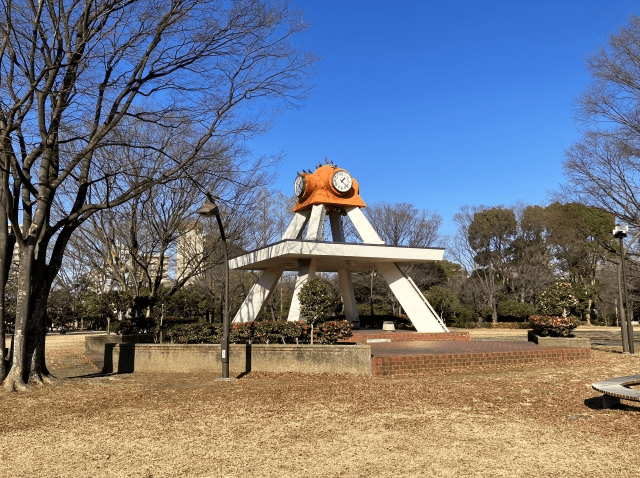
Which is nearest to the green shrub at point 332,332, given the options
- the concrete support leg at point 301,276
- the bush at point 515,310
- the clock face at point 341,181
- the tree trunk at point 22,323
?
the concrete support leg at point 301,276

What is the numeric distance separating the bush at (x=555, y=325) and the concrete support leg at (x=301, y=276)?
8216 millimetres

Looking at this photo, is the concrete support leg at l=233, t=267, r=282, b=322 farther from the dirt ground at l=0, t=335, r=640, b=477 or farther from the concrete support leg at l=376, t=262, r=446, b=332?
the dirt ground at l=0, t=335, r=640, b=477

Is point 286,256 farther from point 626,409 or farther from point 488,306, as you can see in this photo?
point 488,306

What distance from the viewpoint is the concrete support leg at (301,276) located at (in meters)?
19.6

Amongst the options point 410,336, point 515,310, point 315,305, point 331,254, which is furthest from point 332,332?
point 515,310

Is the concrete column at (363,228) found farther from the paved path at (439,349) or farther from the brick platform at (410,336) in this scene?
the paved path at (439,349)

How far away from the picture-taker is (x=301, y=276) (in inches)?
794

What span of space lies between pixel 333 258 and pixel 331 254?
1.39m

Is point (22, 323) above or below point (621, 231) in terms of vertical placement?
below

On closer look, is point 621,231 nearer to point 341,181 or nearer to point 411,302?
point 411,302

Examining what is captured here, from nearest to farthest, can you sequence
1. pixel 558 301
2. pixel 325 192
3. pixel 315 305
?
pixel 315 305 < pixel 558 301 < pixel 325 192

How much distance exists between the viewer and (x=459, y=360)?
12.5 metres

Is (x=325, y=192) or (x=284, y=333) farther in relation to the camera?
(x=325, y=192)

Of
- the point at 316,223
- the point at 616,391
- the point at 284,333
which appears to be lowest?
the point at 616,391
